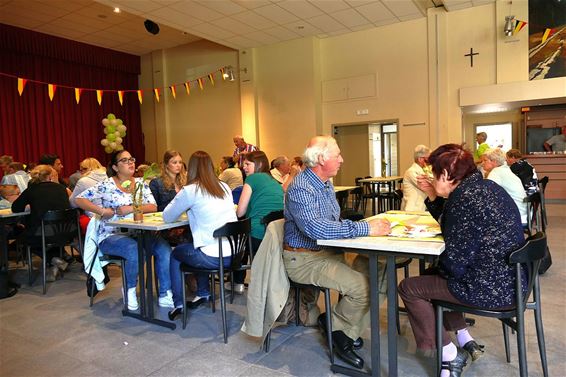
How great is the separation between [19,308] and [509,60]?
7.99 m

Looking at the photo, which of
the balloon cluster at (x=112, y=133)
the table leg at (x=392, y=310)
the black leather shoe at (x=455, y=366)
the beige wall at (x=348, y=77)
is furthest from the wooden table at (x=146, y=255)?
the balloon cluster at (x=112, y=133)

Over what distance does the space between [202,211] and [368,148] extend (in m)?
7.00

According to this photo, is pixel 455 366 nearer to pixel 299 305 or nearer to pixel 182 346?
pixel 299 305

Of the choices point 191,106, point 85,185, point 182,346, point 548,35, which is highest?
point 548,35

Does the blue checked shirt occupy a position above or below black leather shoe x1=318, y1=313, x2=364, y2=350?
above

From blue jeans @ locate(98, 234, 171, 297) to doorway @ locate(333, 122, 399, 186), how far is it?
651 centimetres

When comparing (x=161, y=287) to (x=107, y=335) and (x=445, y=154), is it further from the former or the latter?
(x=445, y=154)

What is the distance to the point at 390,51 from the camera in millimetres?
8312

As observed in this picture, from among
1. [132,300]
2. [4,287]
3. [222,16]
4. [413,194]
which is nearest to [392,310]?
[132,300]

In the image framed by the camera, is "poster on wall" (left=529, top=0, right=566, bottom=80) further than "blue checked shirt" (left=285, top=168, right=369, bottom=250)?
Yes

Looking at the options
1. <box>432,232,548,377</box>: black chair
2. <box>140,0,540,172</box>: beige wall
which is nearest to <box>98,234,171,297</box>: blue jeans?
<box>432,232,548,377</box>: black chair

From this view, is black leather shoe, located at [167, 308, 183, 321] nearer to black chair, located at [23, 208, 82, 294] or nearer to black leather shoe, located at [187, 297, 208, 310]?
black leather shoe, located at [187, 297, 208, 310]

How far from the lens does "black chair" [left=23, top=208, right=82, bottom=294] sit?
12.4 ft

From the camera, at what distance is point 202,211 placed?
2.82m
